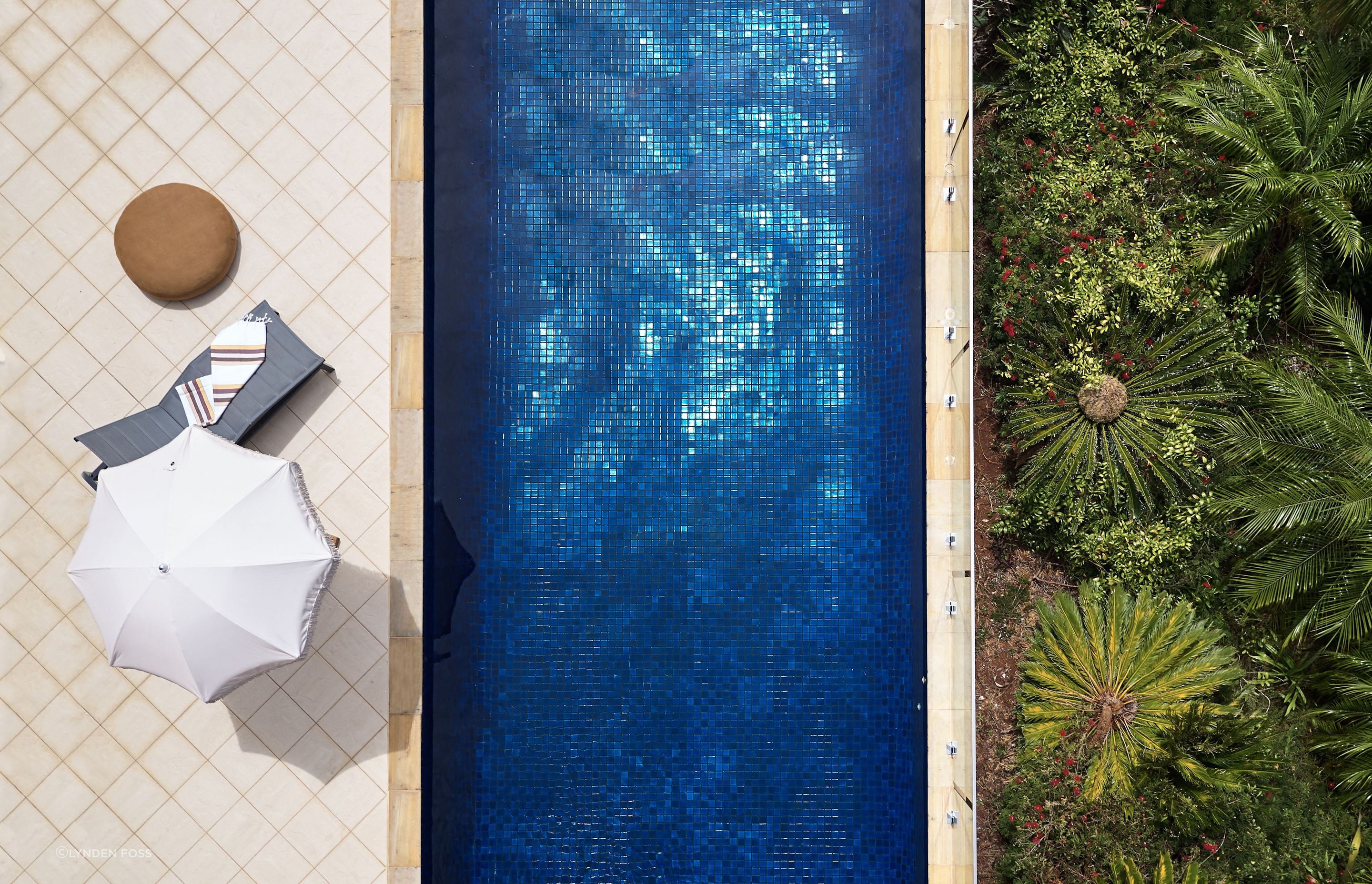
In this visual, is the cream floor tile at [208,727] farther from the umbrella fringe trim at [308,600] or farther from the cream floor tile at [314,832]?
the umbrella fringe trim at [308,600]

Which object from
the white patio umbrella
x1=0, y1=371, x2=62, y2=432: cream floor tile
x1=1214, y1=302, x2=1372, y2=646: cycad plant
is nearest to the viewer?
the white patio umbrella

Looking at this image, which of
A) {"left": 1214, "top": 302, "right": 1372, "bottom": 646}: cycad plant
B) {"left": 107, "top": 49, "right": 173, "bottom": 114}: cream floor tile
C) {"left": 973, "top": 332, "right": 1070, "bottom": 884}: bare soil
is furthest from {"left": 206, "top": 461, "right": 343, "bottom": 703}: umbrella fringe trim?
{"left": 1214, "top": 302, "right": 1372, "bottom": 646}: cycad plant

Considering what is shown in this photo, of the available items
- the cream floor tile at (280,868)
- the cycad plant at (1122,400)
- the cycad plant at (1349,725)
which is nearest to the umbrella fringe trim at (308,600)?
the cream floor tile at (280,868)

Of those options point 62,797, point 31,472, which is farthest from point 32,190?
point 62,797

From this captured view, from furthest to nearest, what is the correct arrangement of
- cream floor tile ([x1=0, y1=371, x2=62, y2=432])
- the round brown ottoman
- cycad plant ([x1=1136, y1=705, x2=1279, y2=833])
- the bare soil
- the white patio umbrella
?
the bare soil, cream floor tile ([x1=0, y1=371, x2=62, y2=432]), the round brown ottoman, cycad plant ([x1=1136, y1=705, x2=1279, y2=833]), the white patio umbrella

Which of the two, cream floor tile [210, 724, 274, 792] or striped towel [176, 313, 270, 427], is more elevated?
striped towel [176, 313, 270, 427]

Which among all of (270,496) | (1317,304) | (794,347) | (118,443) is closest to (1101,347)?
(1317,304)

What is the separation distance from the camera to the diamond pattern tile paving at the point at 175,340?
280 inches

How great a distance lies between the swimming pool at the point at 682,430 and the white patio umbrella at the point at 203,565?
1.58m

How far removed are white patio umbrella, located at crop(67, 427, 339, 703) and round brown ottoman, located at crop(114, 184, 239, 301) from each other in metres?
1.90

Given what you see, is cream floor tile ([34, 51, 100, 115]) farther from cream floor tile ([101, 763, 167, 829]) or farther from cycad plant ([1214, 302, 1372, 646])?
cycad plant ([1214, 302, 1372, 646])

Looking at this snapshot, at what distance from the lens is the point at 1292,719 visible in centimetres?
739

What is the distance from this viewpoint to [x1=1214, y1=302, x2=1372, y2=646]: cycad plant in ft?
21.8

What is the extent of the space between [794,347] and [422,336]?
11.1ft
